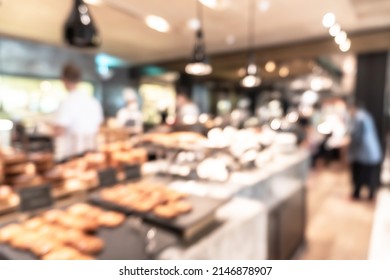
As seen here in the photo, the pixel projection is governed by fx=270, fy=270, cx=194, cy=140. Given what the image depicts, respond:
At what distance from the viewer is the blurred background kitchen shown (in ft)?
4.46

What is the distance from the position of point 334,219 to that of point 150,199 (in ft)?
9.22

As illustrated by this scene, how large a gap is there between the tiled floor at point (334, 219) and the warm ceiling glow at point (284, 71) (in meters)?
2.46

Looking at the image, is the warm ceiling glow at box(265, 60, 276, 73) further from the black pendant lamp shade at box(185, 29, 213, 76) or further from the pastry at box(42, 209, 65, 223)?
the pastry at box(42, 209, 65, 223)

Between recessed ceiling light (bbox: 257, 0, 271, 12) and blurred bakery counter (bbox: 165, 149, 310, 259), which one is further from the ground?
recessed ceiling light (bbox: 257, 0, 271, 12)

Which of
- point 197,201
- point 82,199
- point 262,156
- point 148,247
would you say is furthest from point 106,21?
point 148,247

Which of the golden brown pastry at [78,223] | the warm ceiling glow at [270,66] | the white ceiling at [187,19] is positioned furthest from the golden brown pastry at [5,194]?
the warm ceiling glow at [270,66]

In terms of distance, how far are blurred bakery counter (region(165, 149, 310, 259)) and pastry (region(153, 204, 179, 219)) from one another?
44 centimetres

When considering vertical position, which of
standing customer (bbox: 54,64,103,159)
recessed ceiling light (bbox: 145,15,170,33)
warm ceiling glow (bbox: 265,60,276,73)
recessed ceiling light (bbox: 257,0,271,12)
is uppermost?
recessed ceiling light (bbox: 145,15,170,33)

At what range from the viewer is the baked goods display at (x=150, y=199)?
1.13 metres

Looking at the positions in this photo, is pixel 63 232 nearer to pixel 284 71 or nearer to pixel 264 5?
pixel 264 5

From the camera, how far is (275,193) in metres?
2.29

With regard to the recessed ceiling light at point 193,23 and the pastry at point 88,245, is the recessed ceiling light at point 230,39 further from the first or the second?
the pastry at point 88,245

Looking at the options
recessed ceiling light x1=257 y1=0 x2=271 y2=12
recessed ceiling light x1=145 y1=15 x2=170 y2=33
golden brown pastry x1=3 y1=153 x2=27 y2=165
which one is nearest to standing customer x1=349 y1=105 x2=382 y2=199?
recessed ceiling light x1=257 y1=0 x2=271 y2=12

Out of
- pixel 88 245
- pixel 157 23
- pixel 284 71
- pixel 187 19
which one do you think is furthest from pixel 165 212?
pixel 284 71
